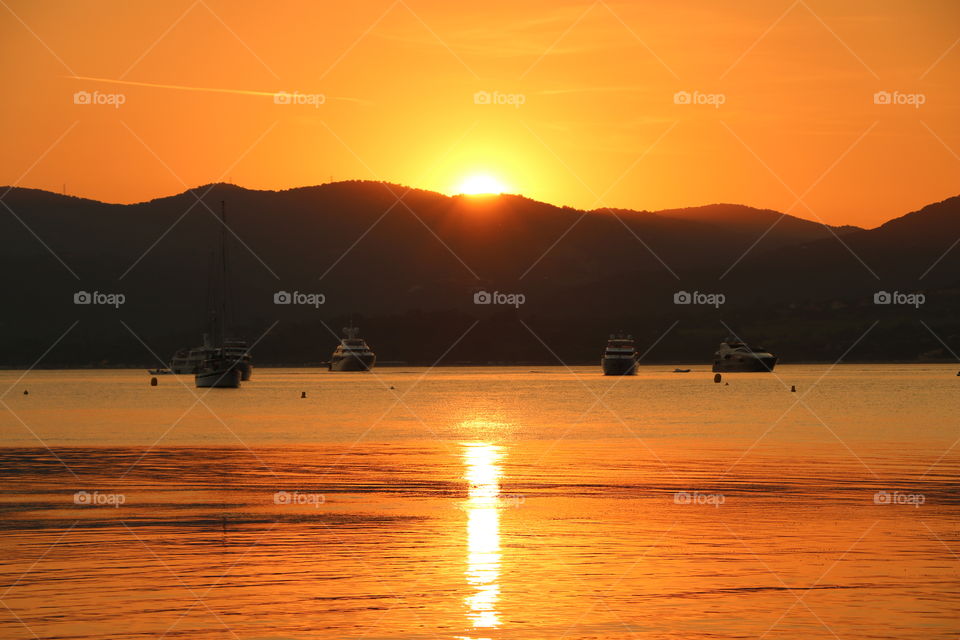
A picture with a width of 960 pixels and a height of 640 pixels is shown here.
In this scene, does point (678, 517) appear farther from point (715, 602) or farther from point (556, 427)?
point (556, 427)

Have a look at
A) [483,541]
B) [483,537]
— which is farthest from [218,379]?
[483,541]

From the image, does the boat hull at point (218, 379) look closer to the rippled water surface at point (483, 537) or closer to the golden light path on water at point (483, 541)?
the rippled water surface at point (483, 537)

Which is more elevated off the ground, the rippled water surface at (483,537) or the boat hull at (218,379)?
the boat hull at (218,379)

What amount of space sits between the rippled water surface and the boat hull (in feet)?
313

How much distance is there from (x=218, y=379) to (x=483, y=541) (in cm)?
13985

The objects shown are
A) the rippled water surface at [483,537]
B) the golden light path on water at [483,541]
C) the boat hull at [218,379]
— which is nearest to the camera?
the rippled water surface at [483,537]

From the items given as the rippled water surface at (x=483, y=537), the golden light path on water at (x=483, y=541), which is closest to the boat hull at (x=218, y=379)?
the rippled water surface at (x=483, y=537)

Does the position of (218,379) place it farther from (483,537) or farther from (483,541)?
(483,541)

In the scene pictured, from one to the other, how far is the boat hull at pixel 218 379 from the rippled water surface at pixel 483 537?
95.3 m

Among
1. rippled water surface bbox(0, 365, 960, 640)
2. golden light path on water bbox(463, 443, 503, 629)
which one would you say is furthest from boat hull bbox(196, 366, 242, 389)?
golden light path on water bbox(463, 443, 503, 629)

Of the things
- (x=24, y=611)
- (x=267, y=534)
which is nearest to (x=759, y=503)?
(x=267, y=534)

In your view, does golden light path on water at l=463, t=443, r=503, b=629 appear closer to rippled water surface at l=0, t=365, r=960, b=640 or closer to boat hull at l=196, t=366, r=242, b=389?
rippled water surface at l=0, t=365, r=960, b=640

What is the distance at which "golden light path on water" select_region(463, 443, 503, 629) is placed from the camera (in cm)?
2510

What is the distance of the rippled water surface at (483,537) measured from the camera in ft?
80.4
